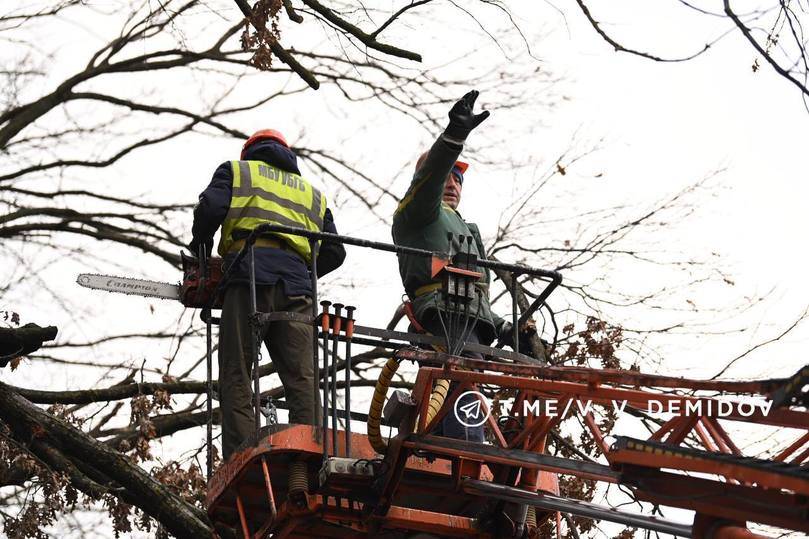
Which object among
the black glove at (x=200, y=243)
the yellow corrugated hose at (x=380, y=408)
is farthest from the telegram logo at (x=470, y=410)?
the black glove at (x=200, y=243)

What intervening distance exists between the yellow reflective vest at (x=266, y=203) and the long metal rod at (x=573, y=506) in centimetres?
199

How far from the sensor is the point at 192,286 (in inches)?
369

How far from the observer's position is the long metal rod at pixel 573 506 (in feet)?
23.0

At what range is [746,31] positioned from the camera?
6.36 m

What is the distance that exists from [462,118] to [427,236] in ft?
3.43

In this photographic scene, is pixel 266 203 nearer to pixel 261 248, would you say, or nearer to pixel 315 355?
pixel 261 248

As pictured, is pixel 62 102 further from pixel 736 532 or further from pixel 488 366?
pixel 736 532

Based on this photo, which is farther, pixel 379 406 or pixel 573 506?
pixel 379 406

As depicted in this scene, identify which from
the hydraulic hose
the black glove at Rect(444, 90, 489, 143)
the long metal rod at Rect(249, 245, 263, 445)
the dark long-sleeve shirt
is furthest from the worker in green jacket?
the long metal rod at Rect(249, 245, 263, 445)

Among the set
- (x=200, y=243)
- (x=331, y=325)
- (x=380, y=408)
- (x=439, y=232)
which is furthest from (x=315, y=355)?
(x=200, y=243)

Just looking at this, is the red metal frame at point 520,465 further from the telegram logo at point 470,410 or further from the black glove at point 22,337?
the black glove at point 22,337

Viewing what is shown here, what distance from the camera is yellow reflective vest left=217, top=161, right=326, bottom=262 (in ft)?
29.8

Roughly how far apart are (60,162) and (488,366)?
912 centimetres

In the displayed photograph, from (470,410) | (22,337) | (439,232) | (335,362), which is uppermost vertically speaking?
(439,232)
